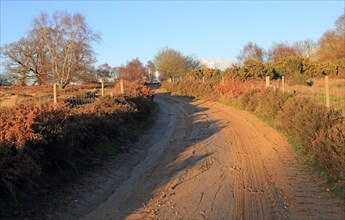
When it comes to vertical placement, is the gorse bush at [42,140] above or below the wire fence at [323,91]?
below

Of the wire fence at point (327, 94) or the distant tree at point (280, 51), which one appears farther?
the distant tree at point (280, 51)

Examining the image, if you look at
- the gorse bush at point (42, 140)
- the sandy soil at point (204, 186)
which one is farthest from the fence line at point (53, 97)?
the sandy soil at point (204, 186)

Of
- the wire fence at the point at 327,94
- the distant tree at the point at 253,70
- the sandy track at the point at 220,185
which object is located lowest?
the sandy track at the point at 220,185

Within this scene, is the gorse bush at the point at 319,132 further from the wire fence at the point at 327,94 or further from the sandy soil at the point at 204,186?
the wire fence at the point at 327,94

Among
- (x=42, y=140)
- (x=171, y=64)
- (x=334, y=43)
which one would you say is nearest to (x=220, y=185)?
(x=42, y=140)

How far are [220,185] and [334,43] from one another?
49.7 m

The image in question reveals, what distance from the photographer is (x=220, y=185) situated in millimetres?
8422

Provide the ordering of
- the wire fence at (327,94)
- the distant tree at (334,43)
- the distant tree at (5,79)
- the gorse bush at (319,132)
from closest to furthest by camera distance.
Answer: the gorse bush at (319,132) < the wire fence at (327,94) < the distant tree at (334,43) < the distant tree at (5,79)

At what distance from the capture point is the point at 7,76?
5106 centimetres

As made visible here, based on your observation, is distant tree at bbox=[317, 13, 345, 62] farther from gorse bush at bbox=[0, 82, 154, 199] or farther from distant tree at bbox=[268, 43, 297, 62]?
gorse bush at bbox=[0, 82, 154, 199]

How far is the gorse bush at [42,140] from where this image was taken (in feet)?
22.9

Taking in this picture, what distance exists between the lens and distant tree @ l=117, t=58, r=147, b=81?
69188 mm

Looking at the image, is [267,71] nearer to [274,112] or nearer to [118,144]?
[274,112]

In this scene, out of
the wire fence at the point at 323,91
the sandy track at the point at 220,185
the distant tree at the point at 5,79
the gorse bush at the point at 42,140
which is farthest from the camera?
the distant tree at the point at 5,79
